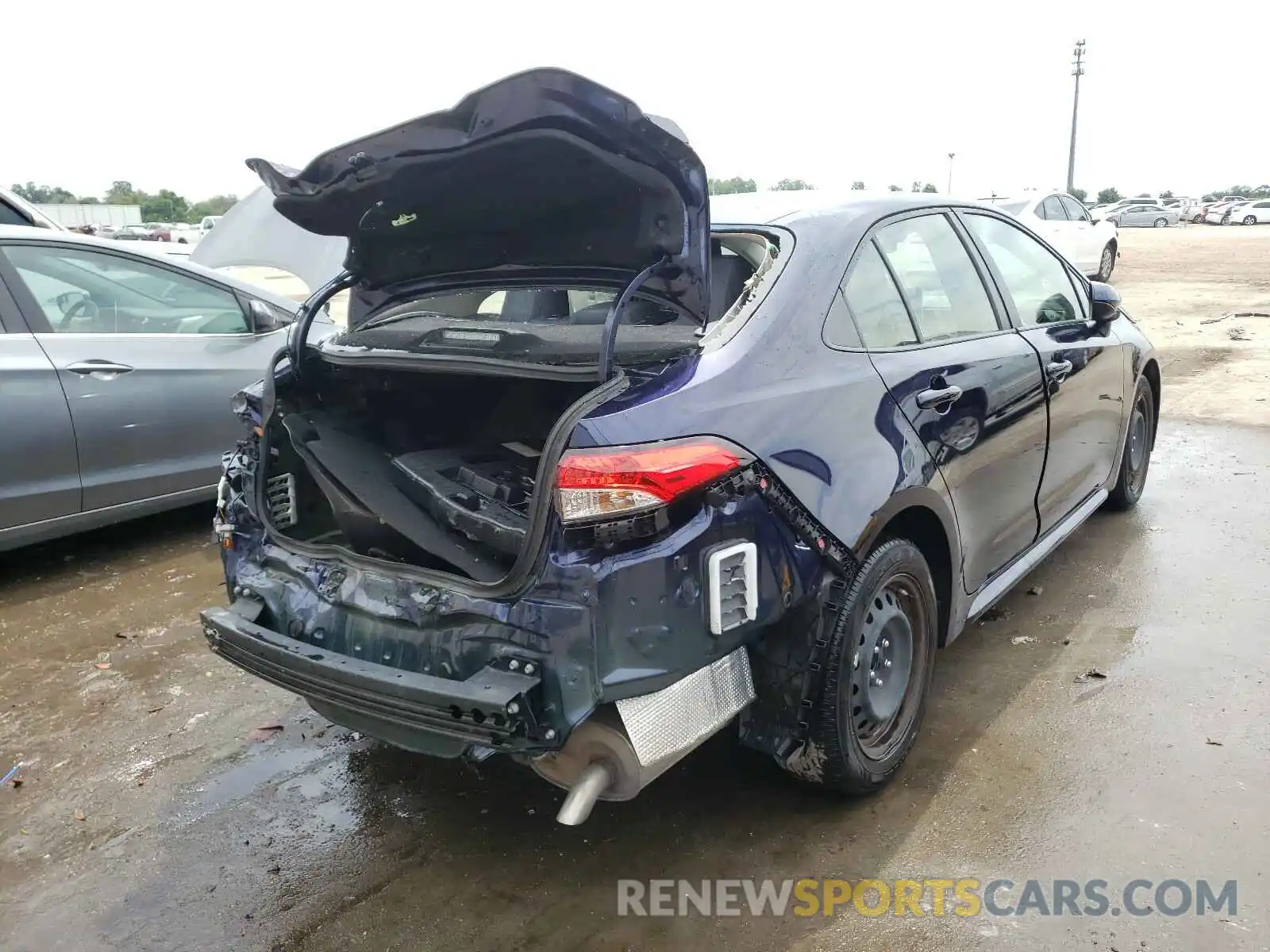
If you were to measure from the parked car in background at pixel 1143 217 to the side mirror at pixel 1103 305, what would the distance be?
44.8m

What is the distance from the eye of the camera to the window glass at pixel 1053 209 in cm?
1421

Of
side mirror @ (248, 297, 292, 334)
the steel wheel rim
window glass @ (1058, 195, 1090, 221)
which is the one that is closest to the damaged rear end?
the steel wheel rim

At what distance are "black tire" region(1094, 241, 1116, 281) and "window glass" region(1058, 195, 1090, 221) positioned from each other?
2.74ft

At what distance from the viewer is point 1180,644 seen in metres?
3.63

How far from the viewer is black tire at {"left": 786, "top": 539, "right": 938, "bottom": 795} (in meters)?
2.48

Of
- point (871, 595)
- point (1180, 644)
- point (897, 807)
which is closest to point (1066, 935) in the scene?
point (897, 807)

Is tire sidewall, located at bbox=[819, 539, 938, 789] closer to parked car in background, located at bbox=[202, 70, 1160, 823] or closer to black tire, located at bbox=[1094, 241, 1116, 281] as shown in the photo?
parked car in background, located at bbox=[202, 70, 1160, 823]

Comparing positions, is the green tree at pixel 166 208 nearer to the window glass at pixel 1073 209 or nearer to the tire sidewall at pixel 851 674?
the window glass at pixel 1073 209

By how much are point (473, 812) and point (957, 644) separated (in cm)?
201

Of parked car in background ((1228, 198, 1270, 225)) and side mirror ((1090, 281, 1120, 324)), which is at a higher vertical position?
side mirror ((1090, 281, 1120, 324))

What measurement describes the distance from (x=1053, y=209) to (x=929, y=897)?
561 inches

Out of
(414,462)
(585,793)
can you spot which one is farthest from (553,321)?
(585,793)

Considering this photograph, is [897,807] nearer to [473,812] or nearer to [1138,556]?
[473,812]

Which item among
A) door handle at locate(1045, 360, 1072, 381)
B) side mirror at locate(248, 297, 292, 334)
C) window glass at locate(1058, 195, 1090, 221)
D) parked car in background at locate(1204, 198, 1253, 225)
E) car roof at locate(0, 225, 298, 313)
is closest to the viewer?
door handle at locate(1045, 360, 1072, 381)
